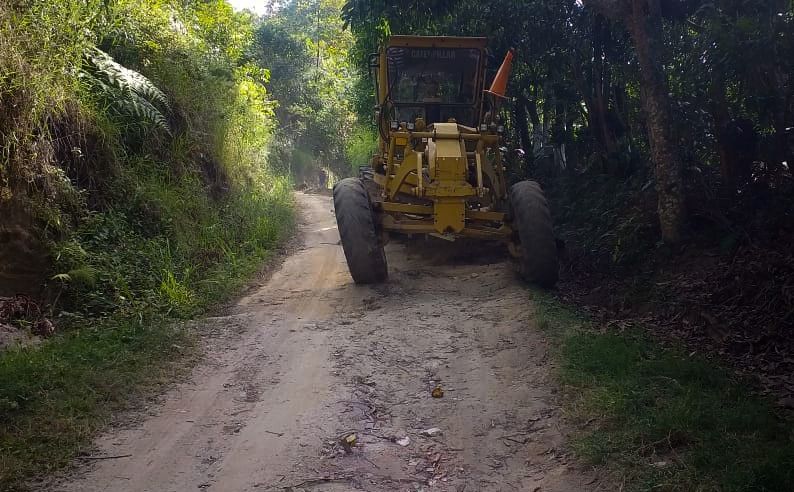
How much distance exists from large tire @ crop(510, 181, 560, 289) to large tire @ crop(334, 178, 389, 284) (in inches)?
68.2

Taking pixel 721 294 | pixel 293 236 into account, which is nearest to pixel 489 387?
pixel 721 294

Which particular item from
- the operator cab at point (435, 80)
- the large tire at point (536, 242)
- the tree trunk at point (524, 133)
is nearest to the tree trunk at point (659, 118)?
the large tire at point (536, 242)

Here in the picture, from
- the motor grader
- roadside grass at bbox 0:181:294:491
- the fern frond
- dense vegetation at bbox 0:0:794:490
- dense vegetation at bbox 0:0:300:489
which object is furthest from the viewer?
the fern frond

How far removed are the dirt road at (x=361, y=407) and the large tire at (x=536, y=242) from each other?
0.91 ft

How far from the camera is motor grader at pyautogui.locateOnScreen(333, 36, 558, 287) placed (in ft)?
26.1

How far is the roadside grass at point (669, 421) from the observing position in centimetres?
345

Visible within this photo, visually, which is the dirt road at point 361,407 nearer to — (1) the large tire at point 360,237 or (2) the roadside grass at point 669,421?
(2) the roadside grass at point 669,421

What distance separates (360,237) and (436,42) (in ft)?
10.3

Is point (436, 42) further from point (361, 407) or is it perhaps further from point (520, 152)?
point (361, 407)

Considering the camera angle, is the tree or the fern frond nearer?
the tree

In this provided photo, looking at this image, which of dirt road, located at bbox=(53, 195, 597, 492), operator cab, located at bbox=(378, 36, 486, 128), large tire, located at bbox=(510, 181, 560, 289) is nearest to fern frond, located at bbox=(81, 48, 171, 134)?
operator cab, located at bbox=(378, 36, 486, 128)

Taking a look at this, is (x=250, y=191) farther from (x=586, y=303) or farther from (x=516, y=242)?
(x=586, y=303)

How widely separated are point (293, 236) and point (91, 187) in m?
6.08

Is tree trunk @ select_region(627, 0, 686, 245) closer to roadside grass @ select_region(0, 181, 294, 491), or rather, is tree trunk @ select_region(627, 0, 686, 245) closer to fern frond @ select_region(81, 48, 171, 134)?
roadside grass @ select_region(0, 181, 294, 491)
